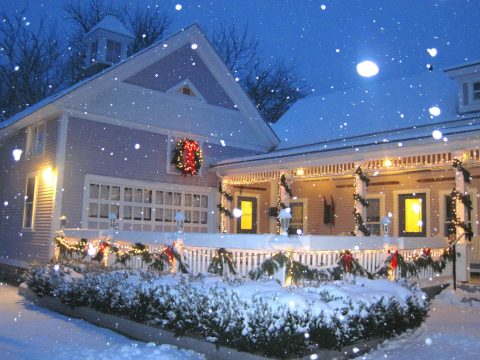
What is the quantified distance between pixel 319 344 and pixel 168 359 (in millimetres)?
1746

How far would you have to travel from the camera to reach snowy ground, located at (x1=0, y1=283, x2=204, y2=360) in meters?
6.07

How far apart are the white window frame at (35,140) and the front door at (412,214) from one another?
10.6 m

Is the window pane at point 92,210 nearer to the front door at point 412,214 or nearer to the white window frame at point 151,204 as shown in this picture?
the white window frame at point 151,204

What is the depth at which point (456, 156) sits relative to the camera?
1073 centimetres

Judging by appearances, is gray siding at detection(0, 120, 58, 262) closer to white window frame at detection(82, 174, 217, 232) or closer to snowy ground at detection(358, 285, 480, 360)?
white window frame at detection(82, 174, 217, 232)

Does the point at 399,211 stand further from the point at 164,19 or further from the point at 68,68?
the point at 164,19

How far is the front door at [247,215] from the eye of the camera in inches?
696

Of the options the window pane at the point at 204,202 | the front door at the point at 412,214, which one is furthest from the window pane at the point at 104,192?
the front door at the point at 412,214

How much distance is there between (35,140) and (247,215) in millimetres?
7354

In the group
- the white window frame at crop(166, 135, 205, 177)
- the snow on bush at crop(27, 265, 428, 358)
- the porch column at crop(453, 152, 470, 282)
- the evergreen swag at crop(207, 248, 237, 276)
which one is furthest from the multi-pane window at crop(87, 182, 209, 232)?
the porch column at crop(453, 152, 470, 282)

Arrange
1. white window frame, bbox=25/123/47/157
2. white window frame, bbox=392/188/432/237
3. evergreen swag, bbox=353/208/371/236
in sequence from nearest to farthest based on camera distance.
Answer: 1. evergreen swag, bbox=353/208/371/236
2. white window frame, bbox=25/123/47/157
3. white window frame, bbox=392/188/432/237

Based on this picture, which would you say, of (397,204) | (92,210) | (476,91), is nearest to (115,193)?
(92,210)

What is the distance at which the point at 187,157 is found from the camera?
50.6 ft

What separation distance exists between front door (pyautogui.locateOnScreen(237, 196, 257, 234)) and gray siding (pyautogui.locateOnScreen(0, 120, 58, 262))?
6.50 metres
